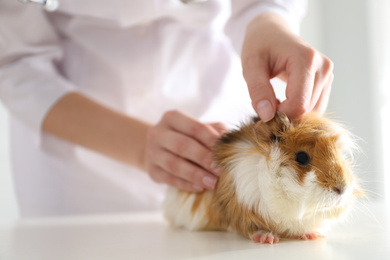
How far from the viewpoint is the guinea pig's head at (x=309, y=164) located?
747 millimetres

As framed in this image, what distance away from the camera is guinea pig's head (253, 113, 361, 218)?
0.75 meters

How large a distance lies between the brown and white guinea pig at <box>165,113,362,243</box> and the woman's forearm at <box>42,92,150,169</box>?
1.62 ft

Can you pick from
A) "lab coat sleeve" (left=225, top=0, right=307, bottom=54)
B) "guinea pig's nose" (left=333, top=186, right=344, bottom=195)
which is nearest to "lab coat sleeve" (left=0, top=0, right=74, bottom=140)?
"lab coat sleeve" (left=225, top=0, right=307, bottom=54)

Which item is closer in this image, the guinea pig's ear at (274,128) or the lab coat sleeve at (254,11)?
the guinea pig's ear at (274,128)

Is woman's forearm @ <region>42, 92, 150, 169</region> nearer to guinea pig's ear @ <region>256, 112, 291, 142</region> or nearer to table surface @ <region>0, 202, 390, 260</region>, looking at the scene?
table surface @ <region>0, 202, 390, 260</region>

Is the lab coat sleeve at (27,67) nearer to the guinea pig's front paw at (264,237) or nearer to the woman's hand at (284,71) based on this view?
the woman's hand at (284,71)

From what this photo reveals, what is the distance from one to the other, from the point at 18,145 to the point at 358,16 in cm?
213

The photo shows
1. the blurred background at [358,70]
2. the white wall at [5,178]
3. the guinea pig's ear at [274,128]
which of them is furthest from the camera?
the white wall at [5,178]

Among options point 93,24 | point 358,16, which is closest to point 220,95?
point 93,24

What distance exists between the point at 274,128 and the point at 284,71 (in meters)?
0.17

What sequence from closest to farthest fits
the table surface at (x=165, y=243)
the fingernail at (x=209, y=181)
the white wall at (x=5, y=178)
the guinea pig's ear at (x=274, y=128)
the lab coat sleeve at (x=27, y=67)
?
1. the table surface at (x=165, y=243)
2. the guinea pig's ear at (x=274, y=128)
3. the fingernail at (x=209, y=181)
4. the lab coat sleeve at (x=27, y=67)
5. the white wall at (x=5, y=178)

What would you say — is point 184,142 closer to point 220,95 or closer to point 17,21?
point 220,95

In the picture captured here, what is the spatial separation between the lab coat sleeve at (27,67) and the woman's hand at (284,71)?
77cm

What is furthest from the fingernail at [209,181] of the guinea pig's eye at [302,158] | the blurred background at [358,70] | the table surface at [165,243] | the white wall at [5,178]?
the white wall at [5,178]
